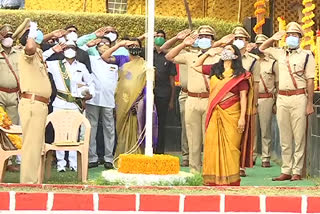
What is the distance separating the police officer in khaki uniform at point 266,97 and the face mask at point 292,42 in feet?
5.42

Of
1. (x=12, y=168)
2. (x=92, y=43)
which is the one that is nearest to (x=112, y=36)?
(x=92, y=43)

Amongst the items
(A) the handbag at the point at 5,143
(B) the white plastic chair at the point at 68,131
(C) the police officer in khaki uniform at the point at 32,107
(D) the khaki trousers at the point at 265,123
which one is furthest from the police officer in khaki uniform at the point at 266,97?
(C) the police officer in khaki uniform at the point at 32,107

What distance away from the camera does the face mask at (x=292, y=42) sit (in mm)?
12877

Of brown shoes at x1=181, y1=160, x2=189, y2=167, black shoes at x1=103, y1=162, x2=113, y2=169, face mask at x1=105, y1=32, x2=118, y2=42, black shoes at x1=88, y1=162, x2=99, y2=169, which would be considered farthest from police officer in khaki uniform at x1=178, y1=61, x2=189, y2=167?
black shoes at x1=88, y1=162, x2=99, y2=169

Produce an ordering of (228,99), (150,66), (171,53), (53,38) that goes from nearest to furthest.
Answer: (150,66), (228,99), (171,53), (53,38)

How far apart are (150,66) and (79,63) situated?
11.2 ft

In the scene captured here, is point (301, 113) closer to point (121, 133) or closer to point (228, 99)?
point (228, 99)

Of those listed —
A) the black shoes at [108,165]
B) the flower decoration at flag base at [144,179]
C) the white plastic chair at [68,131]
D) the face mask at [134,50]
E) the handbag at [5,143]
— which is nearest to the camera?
the flower decoration at flag base at [144,179]

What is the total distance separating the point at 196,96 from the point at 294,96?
129 cm

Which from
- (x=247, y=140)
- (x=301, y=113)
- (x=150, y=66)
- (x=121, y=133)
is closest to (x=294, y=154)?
(x=301, y=113)

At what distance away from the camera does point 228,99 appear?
11891mm

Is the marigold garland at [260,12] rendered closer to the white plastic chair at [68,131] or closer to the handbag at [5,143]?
the white plastic chair at [68,131]

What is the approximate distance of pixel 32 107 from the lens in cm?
1088

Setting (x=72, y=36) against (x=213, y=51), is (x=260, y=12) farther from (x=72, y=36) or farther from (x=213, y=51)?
(x=213, y=51)
